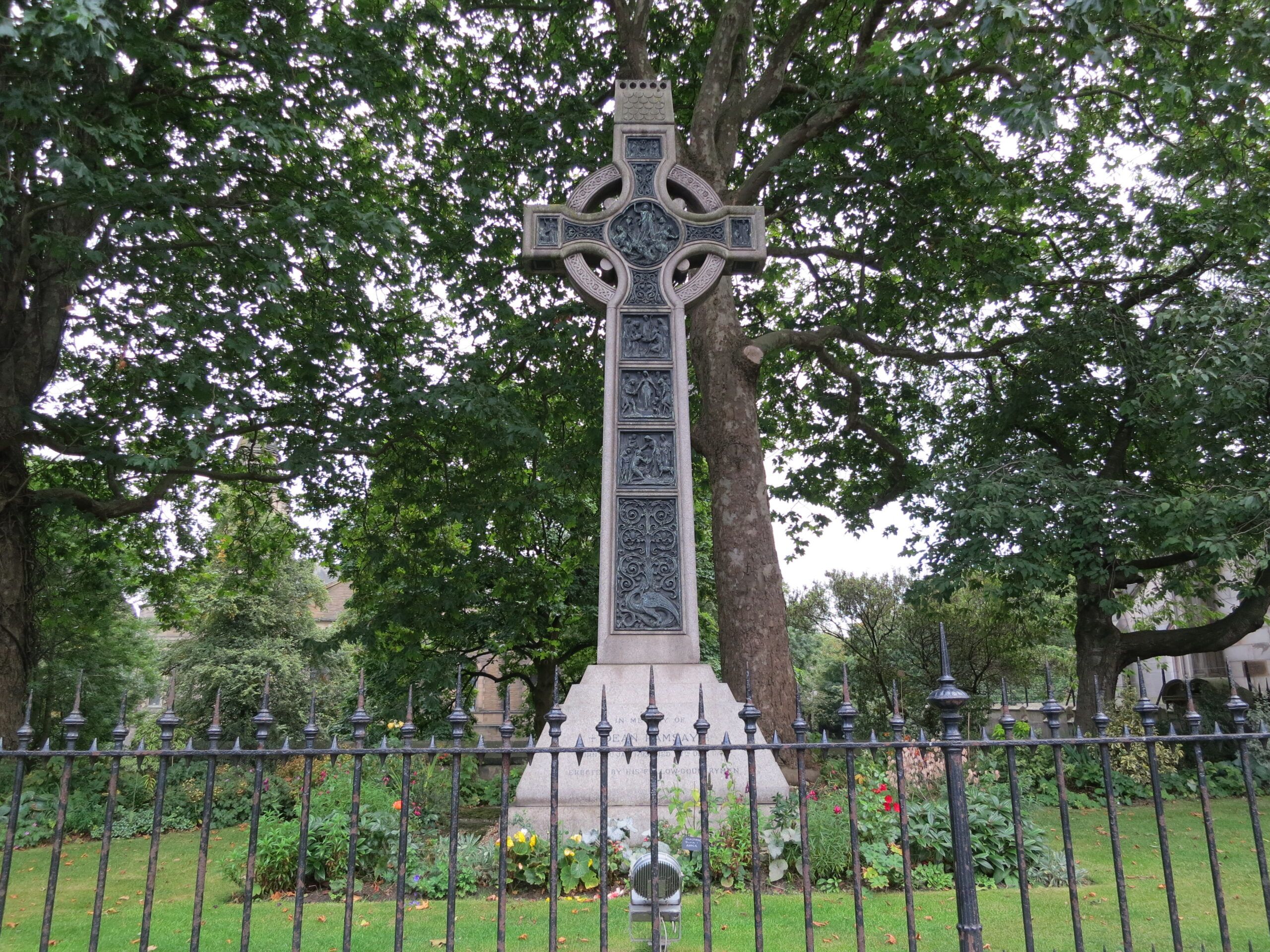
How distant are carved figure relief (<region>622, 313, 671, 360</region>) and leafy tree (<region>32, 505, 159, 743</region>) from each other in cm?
701

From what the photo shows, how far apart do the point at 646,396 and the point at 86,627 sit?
15.2m

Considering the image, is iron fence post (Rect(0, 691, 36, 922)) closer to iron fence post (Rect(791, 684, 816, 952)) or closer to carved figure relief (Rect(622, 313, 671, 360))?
iron fence post (Rect(791, 684, 816, 952))

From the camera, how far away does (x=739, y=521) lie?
11055 mm

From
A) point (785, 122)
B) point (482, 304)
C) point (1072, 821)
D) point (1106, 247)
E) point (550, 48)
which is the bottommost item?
point (1072, 821)

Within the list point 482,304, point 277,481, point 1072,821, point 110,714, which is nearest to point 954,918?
point 1072,821

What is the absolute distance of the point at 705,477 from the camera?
1529 centimetres

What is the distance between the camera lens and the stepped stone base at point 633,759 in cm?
645

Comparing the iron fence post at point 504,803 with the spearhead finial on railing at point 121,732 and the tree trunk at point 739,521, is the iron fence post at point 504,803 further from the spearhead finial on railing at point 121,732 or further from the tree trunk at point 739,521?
the tree trunk at point 739,521

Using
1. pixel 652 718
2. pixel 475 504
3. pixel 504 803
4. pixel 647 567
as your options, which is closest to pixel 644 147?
pixel 647 567

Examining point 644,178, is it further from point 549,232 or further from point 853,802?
point 853,802

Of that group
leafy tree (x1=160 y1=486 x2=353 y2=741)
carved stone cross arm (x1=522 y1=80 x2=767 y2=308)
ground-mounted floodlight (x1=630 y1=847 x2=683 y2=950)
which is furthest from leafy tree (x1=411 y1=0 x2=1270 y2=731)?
leafy tree (x1=160 y1=486 x2=353 y2=741)

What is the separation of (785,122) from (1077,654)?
1007cm

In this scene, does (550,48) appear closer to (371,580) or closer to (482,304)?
(482,304)

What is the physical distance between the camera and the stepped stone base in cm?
645
